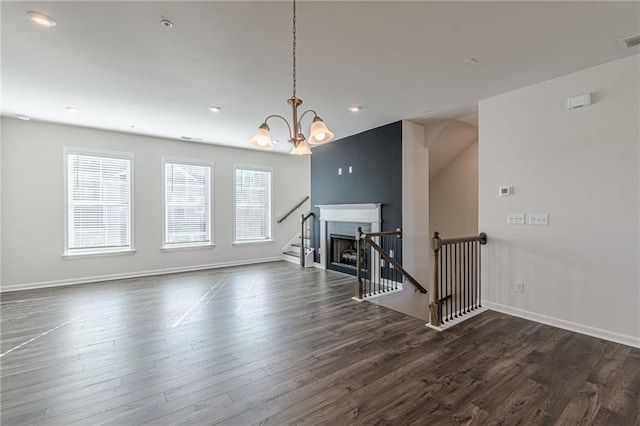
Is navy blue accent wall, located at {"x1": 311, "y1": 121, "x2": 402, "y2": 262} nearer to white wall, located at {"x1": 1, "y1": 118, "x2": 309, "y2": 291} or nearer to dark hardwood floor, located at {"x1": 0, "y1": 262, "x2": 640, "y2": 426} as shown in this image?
white wall, located at {"x1": 1, "y1": 118, "x2": 309, "y2": 291}

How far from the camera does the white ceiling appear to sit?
2188mm

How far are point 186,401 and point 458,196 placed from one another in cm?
618

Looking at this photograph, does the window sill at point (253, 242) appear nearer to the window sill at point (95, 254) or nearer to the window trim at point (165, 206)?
the window trim at point (165, 206)

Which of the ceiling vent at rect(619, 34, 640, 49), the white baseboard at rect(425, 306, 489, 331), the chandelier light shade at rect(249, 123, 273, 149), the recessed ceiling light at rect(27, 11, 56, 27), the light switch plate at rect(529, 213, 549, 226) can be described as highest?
the recessed ceiling light at rect(27, 11, 56, 27)

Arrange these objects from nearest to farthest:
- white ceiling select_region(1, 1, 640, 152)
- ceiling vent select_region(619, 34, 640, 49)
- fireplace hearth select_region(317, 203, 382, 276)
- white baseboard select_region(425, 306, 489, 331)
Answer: white ceiling select_region(1, 1, 640, 152) < ceiling vent select_region(619, 34, 640, 49) < white baseboard select_region(425, 306, 489, 331) < fireplace hearth select_region(317, 203, 382, 276)

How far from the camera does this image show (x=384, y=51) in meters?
2.75

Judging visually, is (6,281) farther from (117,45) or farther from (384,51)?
(384,51)

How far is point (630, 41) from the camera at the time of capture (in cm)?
Answer: 255

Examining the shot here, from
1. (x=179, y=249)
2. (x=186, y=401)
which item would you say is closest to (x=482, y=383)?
(x=186, y=401)

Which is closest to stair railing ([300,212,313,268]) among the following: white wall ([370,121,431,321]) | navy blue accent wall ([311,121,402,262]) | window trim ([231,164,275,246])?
navy blue accent wall ([311,121,402,262])

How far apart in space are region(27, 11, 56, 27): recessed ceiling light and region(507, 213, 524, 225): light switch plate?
502 centimetres

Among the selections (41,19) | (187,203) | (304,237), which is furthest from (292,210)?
(41,19)

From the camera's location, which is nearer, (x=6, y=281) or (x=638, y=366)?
(x=638, y=366)

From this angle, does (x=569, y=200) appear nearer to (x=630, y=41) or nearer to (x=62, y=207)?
(x=630, y=41)
